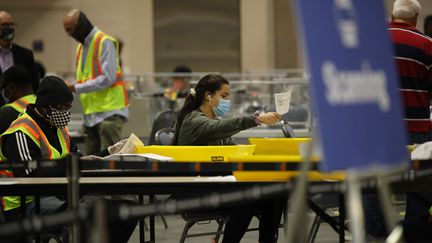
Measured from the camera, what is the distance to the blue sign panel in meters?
3.67

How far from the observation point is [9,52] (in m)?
9.36

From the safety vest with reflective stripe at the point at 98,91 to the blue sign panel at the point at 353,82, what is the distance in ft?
18.3

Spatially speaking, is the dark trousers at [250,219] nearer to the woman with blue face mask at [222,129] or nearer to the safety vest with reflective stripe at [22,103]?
the woman with blue face mask at [222,129]

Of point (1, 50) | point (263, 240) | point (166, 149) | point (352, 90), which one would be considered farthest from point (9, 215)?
point (1, 50)

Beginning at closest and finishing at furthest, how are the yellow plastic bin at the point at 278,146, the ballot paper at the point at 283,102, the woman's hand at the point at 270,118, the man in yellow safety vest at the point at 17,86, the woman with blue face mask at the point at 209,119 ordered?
the yellow plastic bin at the point at 278,146 < the ballot paper at the point at 283,102 < the woman's hand at the point at 270,118 < the woman with blue face mask at the point at 209,119 < the man in yellow safety vest at the point at 17,86

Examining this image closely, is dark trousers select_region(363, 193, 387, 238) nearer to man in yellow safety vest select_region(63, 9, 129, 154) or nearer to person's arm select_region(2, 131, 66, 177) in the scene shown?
person's arm select_region(2, 131, 66, 177)

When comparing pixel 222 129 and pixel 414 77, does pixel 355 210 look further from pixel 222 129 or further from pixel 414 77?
pixel 222 129

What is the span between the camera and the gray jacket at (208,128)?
6477 mm

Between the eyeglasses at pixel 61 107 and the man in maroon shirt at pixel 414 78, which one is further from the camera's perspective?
the man in maroon shirt at pixel 414 78

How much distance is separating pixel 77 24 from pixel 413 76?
12.9ft

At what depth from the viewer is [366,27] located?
3.95 metres

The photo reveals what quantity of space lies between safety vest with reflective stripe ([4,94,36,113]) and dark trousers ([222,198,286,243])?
204 cm

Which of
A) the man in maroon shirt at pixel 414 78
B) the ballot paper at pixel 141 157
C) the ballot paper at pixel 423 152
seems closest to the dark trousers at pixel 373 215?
the ballot paper at pixel 423 152

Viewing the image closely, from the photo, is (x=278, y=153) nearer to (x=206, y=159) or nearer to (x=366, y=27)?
(x=206, y=159)
